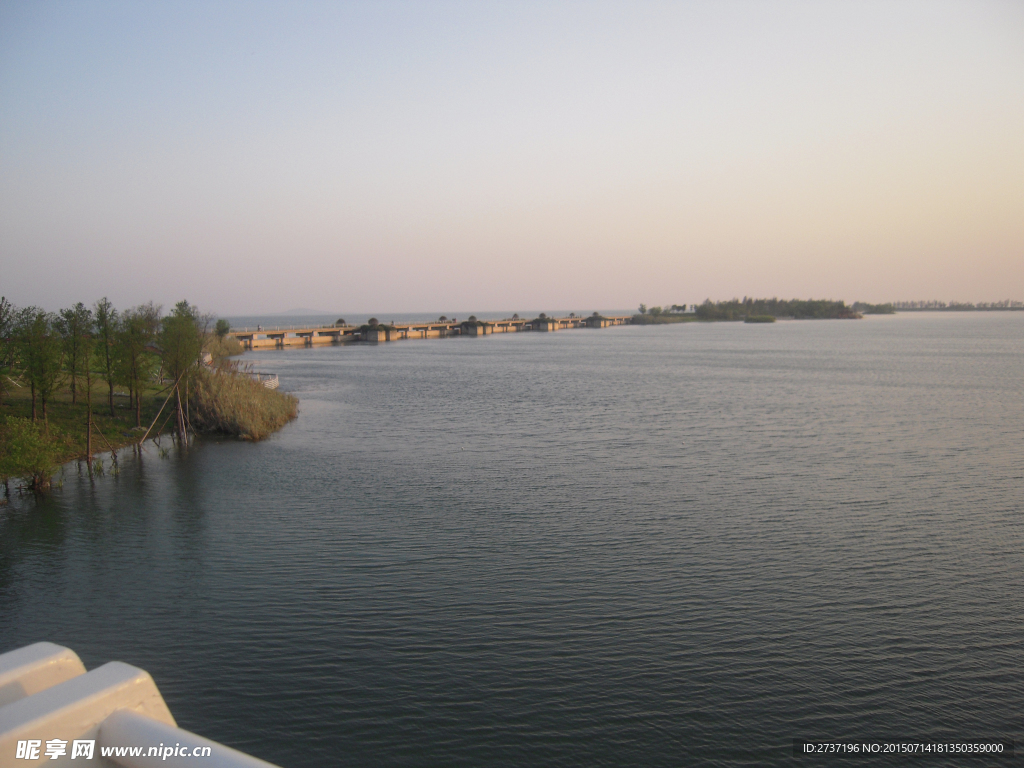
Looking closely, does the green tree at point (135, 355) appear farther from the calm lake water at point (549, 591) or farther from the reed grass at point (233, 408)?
the calm lake water at point (549, 591)

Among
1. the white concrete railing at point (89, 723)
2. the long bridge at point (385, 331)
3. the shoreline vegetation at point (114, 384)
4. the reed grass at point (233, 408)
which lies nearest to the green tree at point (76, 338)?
the shoreline vegetation at point (114, 384)

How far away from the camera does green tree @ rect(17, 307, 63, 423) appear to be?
2244cm

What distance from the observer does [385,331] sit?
110 meters

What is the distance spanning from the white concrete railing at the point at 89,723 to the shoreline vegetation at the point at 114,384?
19568 mm

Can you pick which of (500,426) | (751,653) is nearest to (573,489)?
(751,653)

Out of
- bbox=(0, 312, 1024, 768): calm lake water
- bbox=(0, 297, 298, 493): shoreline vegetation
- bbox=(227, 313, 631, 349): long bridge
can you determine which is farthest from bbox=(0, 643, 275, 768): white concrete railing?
bbox=(227, 313, 631, 349): long bridge

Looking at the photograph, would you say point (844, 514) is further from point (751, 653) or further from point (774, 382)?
point (774, 382)

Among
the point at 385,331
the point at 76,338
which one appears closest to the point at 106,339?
the point at 76,338

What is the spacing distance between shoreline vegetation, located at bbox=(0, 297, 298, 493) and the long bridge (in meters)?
57.3

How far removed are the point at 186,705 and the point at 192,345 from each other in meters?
22.3

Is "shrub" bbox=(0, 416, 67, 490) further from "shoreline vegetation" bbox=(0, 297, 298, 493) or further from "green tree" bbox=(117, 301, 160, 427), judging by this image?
Result: "green tree" bbox=(117, 301, 160, 427)

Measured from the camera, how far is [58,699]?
232 cm

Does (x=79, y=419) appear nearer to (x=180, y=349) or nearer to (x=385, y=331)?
(x=180, y=349)

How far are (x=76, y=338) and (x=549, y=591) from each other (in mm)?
22112
